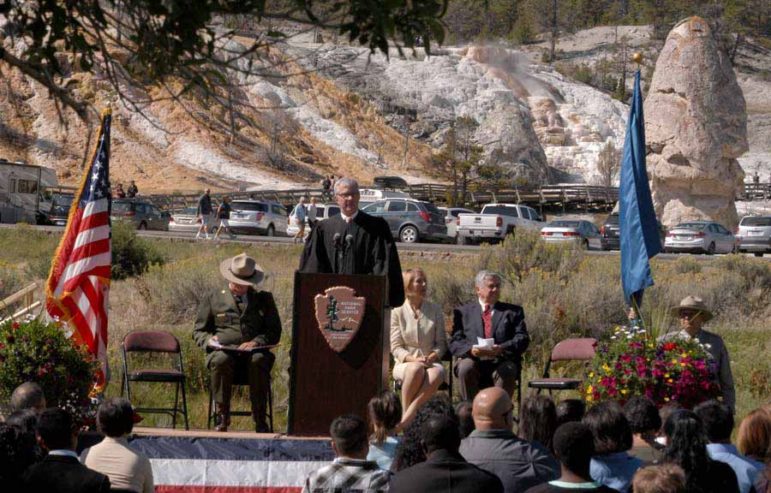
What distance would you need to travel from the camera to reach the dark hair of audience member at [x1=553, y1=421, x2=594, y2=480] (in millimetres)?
5742

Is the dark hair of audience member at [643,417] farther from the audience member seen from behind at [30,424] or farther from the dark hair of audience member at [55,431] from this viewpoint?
the audience member seen from behind at [30,424]

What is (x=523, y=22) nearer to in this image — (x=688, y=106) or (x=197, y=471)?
(x=688, y=106)

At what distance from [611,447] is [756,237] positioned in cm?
3283

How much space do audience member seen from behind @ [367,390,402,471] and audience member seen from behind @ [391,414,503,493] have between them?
4.54 feet

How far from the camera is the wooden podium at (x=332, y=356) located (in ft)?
29.1

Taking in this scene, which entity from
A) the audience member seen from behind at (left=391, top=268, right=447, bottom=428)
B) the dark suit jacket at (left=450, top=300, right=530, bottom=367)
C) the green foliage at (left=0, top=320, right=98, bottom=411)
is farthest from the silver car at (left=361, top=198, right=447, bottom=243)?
the green foliage at (left=0, top=320, right=98, bottom=411)

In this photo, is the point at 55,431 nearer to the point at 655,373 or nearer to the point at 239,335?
the point at 239,335

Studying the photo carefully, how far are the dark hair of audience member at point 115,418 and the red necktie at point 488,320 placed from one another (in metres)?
4.37

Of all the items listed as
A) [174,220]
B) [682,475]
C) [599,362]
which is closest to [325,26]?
[682,475]

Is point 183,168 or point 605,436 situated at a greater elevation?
point 183,168

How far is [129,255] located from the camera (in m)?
27.7

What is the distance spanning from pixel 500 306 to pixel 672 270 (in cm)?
1570

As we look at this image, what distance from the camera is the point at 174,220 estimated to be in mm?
40938

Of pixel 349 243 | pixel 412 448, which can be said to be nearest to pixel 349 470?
pixel 412 448
